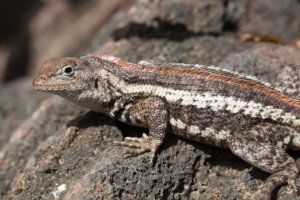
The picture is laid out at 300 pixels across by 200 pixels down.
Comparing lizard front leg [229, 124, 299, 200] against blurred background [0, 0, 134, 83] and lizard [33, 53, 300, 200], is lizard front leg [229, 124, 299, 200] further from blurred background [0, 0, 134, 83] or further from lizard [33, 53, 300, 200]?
blurred background [0, 0, 134, 83]

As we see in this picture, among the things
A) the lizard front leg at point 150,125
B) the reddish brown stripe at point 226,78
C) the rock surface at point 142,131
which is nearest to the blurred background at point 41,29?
the rock surface at point 142,131

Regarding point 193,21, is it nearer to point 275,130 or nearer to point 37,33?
point 275,130

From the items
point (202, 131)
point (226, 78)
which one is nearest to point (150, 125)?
point (202, 131)

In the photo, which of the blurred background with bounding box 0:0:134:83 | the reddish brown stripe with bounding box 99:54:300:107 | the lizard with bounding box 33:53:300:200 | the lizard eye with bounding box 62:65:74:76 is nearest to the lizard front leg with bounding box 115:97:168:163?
the lizard with bounding box 33:53:300:200

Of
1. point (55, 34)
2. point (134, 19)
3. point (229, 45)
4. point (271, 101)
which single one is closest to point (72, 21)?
point (55, 34)

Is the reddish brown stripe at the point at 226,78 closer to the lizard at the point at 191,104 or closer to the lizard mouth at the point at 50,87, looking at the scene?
the lizard at the point at 191,104
